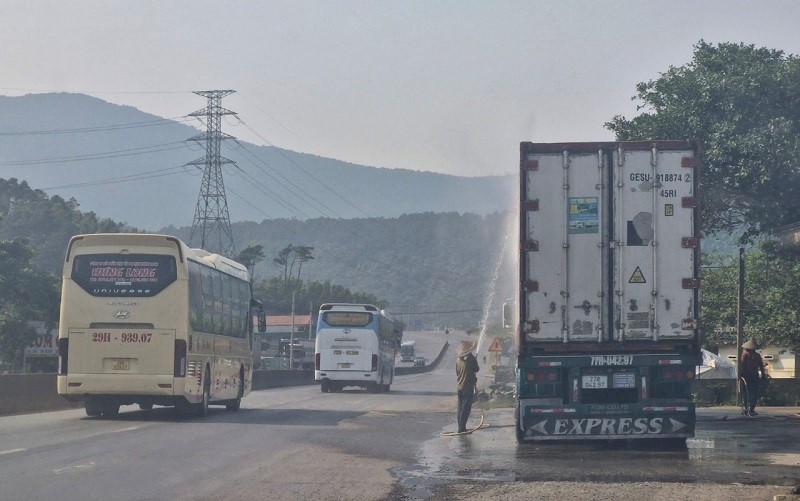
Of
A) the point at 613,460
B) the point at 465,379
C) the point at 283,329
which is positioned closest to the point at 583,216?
the point at 613,460

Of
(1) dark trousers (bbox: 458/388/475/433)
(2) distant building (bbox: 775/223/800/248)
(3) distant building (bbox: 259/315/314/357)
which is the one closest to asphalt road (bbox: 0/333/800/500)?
(1) dark trousers (bbox: 458/388/475/433)

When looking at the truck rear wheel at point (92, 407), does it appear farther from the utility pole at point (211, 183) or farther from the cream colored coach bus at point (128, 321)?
the utility pole at point (211, 183)

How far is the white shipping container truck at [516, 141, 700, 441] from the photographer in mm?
15430

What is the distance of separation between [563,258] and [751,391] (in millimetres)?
9840

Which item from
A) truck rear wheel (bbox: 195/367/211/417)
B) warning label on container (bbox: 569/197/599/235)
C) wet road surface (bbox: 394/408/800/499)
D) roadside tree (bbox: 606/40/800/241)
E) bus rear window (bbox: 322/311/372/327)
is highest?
roadside tree (bbox: 606/40/800/241)

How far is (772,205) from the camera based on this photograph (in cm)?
2552

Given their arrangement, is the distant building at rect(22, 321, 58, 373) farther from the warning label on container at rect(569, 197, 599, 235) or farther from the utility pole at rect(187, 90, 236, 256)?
the warning label on container at rect(569, 197, 599, 235)

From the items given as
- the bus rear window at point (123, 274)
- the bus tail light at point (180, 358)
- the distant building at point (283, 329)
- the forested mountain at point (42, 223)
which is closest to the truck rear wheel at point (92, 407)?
the bus tail light at point (180, 358)

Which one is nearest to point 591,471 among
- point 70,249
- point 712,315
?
point 70,249

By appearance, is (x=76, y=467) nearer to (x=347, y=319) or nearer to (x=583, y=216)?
(x=583, y=216)

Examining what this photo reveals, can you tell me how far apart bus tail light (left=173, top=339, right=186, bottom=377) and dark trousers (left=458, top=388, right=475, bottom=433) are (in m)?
5.00

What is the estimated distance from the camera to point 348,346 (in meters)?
42.2

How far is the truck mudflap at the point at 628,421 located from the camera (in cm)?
1538

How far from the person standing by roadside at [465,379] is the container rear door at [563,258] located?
4182mm
